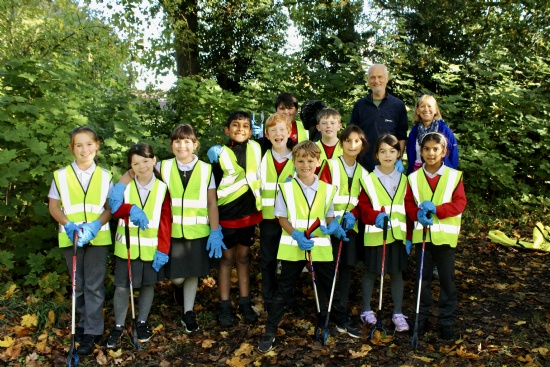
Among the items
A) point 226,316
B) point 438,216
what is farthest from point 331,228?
point 226,316

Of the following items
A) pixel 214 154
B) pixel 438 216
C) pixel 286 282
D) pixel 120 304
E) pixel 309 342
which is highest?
pixel 214 154

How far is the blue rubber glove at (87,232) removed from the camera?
162 inches

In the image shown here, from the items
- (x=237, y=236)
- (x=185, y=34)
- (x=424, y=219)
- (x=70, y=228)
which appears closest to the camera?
(x=70, y=228)

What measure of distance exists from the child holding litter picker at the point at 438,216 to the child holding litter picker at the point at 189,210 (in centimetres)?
188

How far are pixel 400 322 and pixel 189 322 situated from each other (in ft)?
6.73

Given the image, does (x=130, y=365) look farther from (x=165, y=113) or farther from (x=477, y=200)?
(x=477, y=200)

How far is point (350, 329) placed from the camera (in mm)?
4598

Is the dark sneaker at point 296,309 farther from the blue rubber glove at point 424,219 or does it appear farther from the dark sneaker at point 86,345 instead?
the dark sneaker at point 86,345

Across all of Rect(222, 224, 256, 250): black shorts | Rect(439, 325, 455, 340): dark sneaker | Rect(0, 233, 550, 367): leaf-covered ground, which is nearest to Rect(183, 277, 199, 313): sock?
Rect(0, 233, 550, 367): leaf-covered ground

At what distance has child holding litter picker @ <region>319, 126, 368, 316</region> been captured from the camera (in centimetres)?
462

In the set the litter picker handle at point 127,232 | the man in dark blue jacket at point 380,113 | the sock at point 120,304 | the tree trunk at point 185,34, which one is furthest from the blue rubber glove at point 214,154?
the tree trunk at point 185,34

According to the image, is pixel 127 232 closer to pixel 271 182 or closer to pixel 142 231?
pixel 142 231

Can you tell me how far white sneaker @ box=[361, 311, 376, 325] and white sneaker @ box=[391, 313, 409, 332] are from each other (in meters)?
0.20

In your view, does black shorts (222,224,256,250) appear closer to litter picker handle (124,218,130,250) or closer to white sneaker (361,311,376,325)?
litter picker handle (124,218,130,250)
